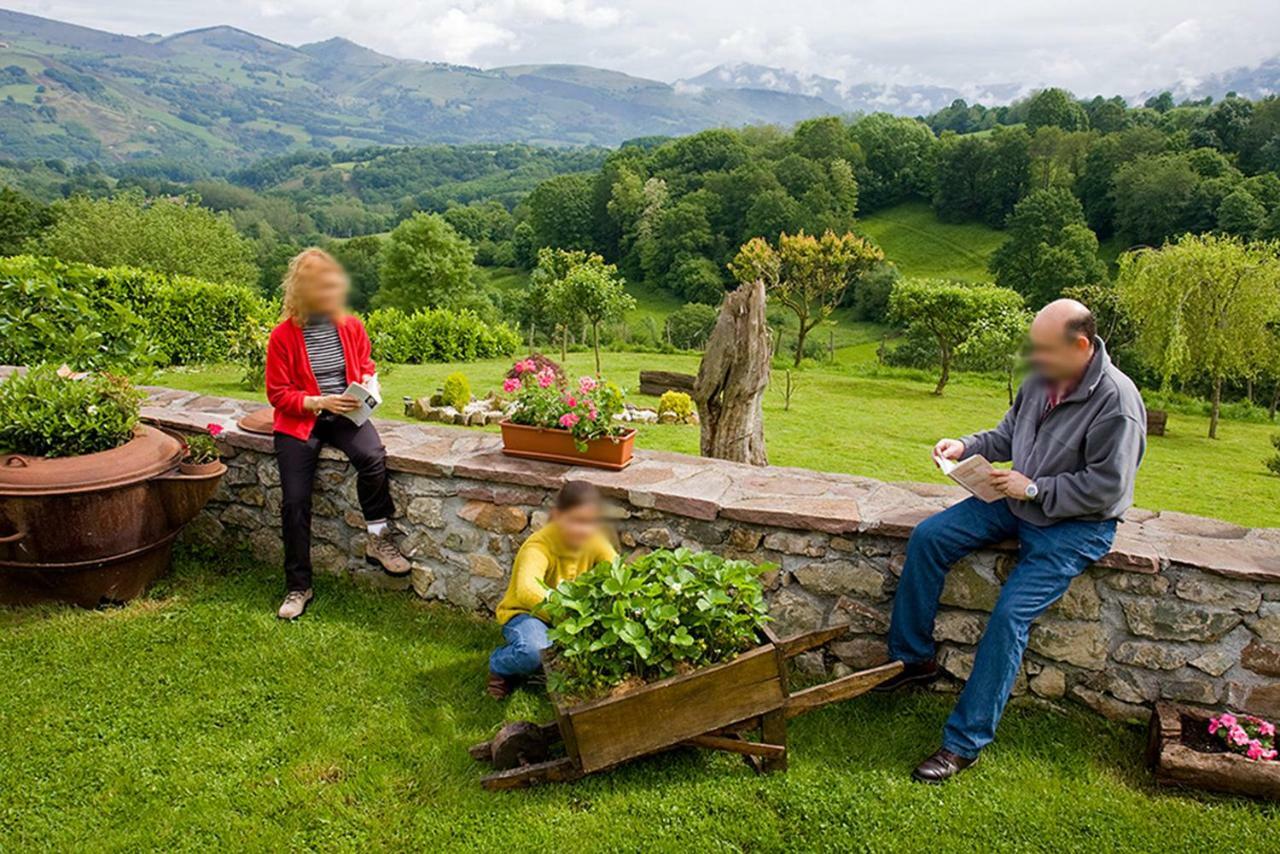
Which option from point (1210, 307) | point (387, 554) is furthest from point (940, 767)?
point (1210, 307)

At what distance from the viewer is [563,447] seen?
13.3ft

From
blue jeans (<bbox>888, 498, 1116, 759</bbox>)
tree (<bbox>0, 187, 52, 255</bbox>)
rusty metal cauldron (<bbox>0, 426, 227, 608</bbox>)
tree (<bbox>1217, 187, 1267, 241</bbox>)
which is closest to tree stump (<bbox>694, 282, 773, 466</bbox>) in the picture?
blue jeans (<bbox>888, 498, 1116, 759</bbox>)

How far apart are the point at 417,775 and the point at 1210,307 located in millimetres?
20965

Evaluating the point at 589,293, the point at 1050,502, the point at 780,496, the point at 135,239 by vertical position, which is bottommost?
the point at 780,496

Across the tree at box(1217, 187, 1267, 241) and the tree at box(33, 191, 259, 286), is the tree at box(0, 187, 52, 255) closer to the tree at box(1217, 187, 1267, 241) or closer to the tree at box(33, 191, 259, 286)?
the tree at box(33, 191, 259, 286)

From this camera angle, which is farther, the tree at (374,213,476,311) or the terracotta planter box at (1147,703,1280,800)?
the tree at (374,213,476,311)

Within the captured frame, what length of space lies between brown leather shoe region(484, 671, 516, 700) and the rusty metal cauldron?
1.89 meters

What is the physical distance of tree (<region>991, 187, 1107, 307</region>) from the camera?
39.9 meters

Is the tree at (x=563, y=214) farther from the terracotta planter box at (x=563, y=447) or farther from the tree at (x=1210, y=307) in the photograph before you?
the terracotta planter box at (x=563, y=447)

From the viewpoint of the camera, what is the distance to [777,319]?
1642 inches

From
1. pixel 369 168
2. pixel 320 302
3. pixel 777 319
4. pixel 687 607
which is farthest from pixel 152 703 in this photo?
pixel 369 168

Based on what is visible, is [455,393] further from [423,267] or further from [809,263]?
[423,267]

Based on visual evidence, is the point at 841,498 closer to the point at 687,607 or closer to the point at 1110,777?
the point at 687,607

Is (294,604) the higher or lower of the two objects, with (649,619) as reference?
lower
